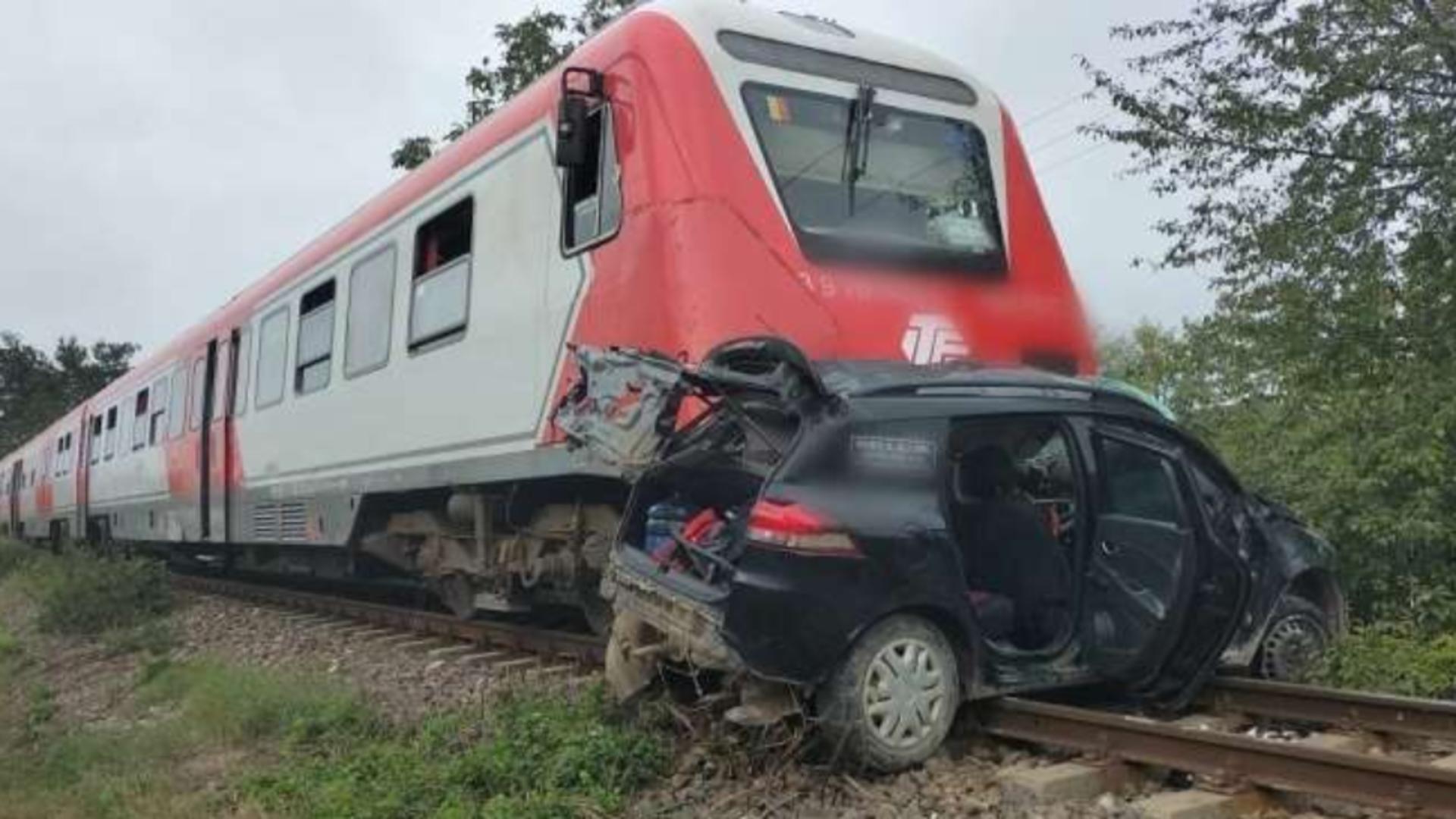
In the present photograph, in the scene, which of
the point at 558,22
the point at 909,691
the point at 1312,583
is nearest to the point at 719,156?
the point at 909,691

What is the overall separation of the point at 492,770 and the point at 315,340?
6.98 m

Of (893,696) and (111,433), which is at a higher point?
(111,433)

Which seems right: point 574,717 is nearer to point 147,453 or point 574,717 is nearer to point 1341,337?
point 1341,337

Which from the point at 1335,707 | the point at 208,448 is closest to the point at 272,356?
the point at 208,448

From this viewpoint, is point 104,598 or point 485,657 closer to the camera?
point 485,657

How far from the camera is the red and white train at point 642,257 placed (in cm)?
680

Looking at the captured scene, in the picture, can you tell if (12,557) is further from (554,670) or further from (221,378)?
(554,670)

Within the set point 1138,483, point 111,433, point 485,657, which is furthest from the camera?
point 111,433

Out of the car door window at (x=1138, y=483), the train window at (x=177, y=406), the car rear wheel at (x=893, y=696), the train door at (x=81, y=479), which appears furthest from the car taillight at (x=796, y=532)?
the train door at (x=81, y=479)

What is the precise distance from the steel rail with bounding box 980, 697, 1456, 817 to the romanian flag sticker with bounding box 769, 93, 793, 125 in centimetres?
325

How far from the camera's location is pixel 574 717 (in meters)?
6.03

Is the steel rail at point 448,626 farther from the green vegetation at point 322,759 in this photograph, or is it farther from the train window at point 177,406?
the train window at point 177,406

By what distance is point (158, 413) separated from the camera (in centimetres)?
1789

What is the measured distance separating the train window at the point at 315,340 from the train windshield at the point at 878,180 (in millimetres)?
5360
